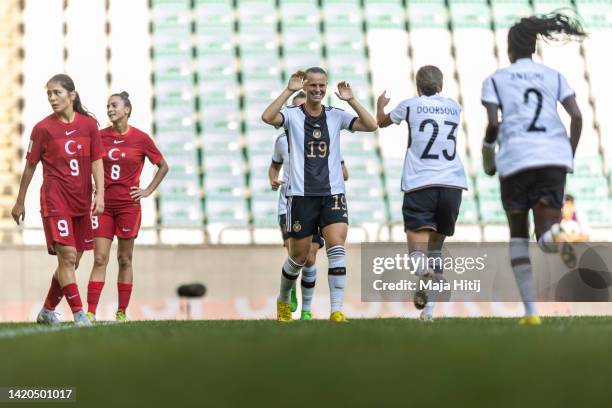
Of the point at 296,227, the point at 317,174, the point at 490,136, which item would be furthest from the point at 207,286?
the point at 490,136

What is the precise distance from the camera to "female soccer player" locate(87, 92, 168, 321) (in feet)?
34.6

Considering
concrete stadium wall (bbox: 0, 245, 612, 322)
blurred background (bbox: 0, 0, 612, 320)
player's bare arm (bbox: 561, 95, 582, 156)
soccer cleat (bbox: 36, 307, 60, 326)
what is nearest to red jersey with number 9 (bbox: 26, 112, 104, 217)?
soccer cleat (bbox: 36, 307, 60, 326)

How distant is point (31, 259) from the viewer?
52.2 feet

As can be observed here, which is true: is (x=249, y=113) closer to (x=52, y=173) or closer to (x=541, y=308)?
(x=541, y=308)

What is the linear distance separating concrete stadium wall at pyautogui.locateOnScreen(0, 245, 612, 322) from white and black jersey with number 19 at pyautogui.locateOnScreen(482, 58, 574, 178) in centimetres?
784

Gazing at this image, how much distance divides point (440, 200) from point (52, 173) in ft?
9.83

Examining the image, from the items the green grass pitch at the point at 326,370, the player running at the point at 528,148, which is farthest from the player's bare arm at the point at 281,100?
the green grass pitch at the point at 326,370

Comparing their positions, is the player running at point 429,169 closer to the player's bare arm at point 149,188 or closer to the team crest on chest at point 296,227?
the team crest on chest at point 296,227

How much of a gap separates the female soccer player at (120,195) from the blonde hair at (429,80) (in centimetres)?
292

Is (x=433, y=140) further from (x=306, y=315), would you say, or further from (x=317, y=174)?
(x=306, y=315)

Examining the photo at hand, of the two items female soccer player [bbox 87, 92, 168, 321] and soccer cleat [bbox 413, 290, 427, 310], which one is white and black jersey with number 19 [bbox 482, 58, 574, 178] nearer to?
soccer cleat [bbox 413, 290, 427, 310]

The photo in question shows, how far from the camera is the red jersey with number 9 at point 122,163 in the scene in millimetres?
10633

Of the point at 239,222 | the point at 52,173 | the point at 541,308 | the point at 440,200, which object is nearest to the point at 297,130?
the point at 440,200

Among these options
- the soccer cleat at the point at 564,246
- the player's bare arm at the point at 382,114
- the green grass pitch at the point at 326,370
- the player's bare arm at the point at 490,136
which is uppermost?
the player's bare arm at the point at 382,114
